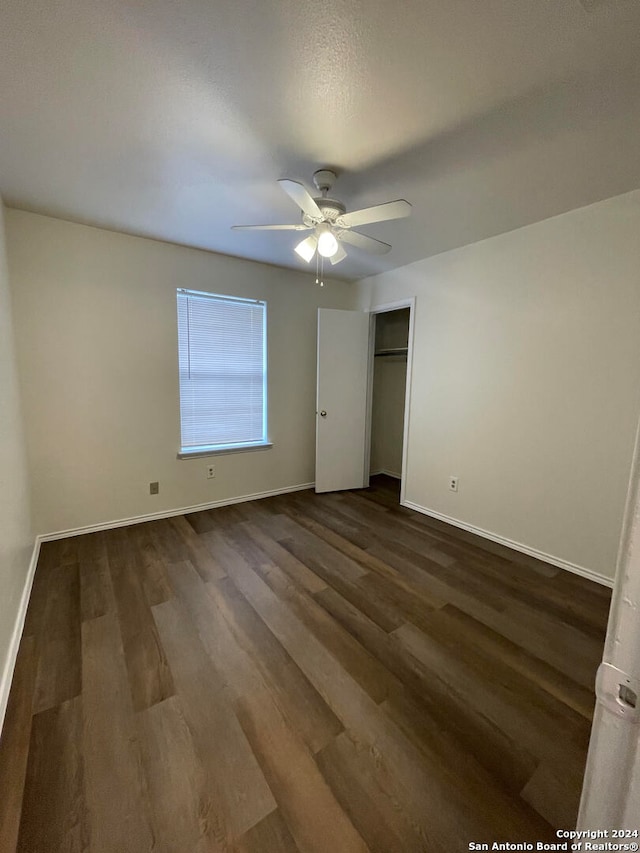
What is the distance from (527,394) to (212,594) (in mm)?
2618

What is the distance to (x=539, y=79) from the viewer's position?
1306 mm

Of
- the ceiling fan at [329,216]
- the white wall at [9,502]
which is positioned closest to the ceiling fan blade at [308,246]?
the ceiling fan at [329,216]

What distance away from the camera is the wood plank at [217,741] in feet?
3.48

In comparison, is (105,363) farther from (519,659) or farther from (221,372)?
(519,659)

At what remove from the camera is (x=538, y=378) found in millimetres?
2529

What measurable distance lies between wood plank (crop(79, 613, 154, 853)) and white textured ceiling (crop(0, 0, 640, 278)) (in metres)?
2.49

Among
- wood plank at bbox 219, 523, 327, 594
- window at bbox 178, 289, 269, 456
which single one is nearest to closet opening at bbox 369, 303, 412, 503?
window at bbox 178, 289, 269, 456

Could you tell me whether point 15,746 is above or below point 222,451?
below

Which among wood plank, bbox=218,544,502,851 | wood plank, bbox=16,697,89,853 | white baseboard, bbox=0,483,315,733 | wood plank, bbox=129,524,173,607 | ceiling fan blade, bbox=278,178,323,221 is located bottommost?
wood plank, bbox=16,697,89,853

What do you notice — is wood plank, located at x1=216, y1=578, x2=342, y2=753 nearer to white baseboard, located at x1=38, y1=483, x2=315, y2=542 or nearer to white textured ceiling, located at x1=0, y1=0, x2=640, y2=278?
white baseboard, located at x1=38, y1=483, x2=315, y2=542

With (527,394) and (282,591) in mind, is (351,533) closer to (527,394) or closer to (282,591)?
(282,591)

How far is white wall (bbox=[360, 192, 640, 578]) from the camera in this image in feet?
7.14

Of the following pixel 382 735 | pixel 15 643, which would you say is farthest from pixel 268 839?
pixel 15 643

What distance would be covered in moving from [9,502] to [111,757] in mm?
1241
